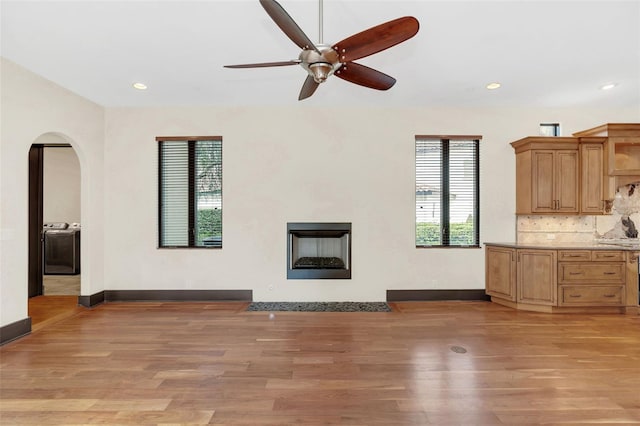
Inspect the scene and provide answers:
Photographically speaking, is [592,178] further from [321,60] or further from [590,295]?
[321,60]

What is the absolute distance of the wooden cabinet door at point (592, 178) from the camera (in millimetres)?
4422

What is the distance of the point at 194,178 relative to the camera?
191 inches

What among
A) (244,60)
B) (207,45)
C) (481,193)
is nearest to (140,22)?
(207,45)

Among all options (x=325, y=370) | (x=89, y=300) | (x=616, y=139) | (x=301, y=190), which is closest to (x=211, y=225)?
(x=301, y=190)

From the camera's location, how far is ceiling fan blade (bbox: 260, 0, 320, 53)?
177 centimetres

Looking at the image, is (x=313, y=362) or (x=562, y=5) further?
(x=313, y=362)

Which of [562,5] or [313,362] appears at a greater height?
[562,5]

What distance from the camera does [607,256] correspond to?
163 inches

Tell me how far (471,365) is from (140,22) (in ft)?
13.4

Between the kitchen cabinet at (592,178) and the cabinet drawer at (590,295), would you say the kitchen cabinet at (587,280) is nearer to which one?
the cabinet drawer at (590,295)

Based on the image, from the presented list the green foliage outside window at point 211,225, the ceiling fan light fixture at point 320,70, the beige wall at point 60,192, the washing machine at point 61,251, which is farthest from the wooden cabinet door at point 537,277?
the beige wall at point 60,192

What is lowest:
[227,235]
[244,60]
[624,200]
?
[227,235]

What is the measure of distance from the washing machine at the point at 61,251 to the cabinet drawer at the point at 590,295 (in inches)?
337

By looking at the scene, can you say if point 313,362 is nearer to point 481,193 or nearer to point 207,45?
point 207,45
